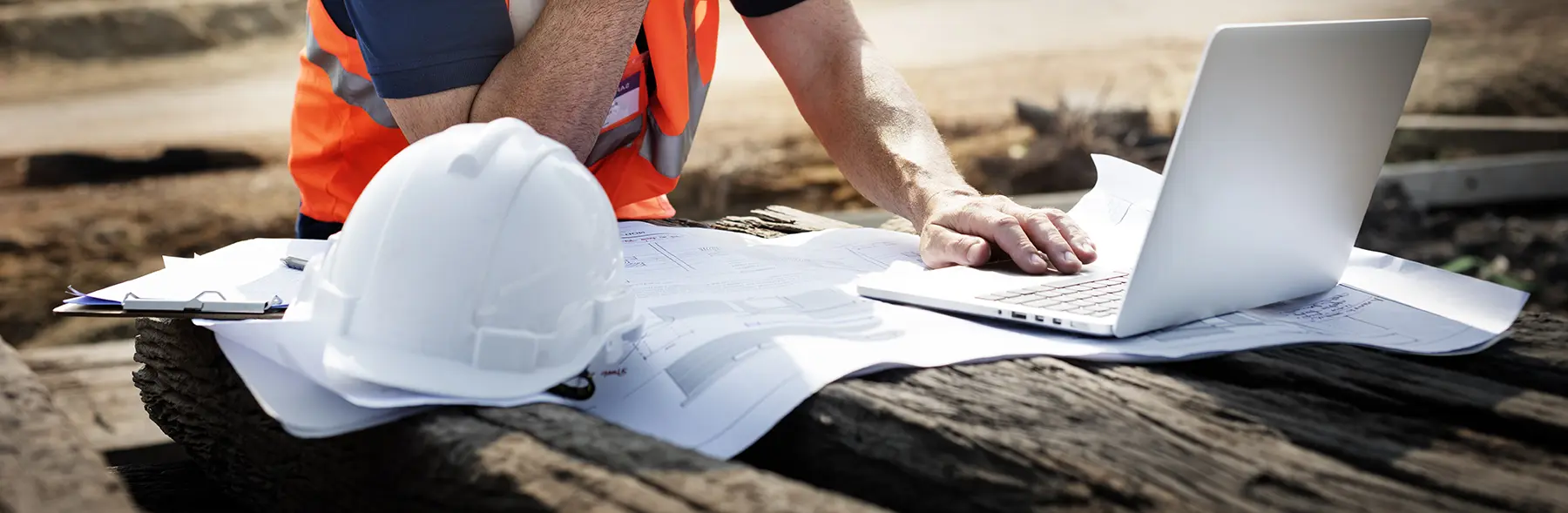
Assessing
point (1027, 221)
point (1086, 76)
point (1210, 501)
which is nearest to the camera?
point (1210, 501)

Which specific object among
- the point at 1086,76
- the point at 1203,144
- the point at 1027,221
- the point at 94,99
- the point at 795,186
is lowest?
the point at 94,99

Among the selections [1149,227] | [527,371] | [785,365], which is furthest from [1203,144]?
[527,371]

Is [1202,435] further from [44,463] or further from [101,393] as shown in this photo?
[101,393]

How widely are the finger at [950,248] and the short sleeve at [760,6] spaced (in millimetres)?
564

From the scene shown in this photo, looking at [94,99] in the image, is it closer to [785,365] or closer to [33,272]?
[33,272]

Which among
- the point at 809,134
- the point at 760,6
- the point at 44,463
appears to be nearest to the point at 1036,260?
the point at 760,6

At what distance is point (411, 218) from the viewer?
2.77 ft

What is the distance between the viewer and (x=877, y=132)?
1646 mm

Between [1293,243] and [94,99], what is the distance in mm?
5737

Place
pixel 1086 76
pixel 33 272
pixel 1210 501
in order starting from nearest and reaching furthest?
1. pixel 1210 501
2. pixel 33 272
3. pixel 1086 76

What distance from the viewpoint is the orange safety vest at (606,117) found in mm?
1496

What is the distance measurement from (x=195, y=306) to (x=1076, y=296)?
795 millimetres

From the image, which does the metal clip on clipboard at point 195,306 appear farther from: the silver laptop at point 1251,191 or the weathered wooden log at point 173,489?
the silver laptop at point 1251,191

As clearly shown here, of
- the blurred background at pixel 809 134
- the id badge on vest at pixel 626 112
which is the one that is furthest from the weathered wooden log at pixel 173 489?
the blurred background at pixel 809 134
